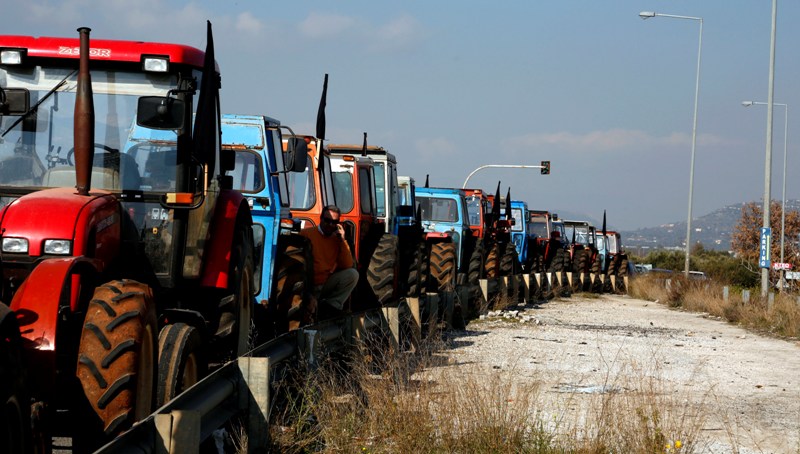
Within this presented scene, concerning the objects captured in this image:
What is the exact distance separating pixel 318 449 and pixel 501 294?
1501cm

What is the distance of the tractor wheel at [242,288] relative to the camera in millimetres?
8328

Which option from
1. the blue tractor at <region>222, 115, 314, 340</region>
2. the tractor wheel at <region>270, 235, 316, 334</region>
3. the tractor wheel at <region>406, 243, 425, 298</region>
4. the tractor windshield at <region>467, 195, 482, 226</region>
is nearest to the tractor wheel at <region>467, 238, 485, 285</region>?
the tractor windshield at <region>467, 195, 482, 226</region>

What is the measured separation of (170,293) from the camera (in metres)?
7.79

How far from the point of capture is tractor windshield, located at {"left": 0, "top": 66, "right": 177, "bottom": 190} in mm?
7191

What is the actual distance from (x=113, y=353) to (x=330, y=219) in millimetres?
6756

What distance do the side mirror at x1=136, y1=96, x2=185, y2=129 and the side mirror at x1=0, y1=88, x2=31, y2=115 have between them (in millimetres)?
799

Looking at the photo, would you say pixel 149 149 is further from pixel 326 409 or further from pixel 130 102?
pixel 326 409

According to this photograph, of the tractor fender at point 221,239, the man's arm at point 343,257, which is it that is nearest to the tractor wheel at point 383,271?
the man's arm at point 343,257

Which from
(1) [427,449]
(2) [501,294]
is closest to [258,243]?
(1) [427,449]

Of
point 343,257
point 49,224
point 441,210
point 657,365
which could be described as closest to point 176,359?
point 49,224

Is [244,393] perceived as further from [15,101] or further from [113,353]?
[15,101]

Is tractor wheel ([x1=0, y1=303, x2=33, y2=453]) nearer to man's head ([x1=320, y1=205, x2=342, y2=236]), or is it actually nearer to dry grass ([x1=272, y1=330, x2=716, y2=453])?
dry grass ([x1=272, y1=330, x2=716, y2=453])

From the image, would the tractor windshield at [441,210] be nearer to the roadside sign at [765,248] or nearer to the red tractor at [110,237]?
the roadside sign at [765,248]

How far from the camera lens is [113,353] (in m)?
5.55
